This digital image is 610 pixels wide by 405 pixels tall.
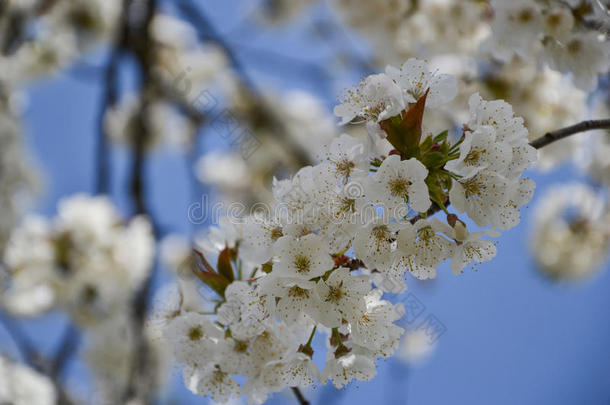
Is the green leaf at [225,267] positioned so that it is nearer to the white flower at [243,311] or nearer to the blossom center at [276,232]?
the white flower at [243,311]

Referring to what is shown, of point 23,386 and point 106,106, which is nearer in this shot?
point 106,106

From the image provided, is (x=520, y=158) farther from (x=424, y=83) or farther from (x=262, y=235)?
(x=262, y=235)

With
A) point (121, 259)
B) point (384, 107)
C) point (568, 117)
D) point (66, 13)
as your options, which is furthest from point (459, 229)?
point (66, 13)

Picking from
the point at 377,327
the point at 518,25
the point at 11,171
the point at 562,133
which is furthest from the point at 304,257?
the point at 11,171

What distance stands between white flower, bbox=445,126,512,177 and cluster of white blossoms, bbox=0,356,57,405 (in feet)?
9.13

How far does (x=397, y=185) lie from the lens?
917 mm

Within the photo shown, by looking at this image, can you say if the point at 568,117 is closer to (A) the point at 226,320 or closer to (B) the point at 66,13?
(A) the point at 226,320

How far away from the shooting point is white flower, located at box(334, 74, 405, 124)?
98 centimetres

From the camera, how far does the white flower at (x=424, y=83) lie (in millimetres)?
1049

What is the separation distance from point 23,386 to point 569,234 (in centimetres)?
443

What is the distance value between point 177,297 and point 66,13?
3.44m

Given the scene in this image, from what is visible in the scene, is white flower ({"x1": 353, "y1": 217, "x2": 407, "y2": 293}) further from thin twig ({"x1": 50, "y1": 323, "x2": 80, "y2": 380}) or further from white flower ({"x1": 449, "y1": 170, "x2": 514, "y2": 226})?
thin twig ({"x1": 50, "y1": 323, "x2": 80, "y2": 380})

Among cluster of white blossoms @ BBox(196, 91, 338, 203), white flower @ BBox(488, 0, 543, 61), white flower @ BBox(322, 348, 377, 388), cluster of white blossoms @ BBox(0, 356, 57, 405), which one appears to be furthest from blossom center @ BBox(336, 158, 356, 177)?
cluster of white blossoms @ BBox(196, 91, 338, 203)

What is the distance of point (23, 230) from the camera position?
3.27 m
